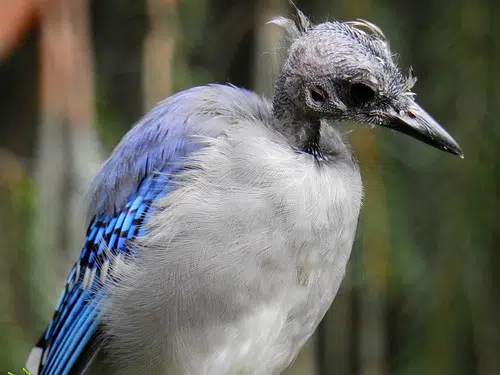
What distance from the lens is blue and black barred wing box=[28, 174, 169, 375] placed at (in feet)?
6.68

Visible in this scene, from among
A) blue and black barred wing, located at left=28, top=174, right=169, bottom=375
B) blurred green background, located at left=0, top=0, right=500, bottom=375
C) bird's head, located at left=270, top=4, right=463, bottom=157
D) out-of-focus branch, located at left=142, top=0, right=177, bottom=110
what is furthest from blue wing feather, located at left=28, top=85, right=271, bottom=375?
out-of-focus branch, located at left=142, top=0, right=177, bottom=110

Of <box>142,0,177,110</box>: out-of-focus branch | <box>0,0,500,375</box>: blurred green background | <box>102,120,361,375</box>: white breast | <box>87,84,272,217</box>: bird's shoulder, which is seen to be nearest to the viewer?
<box>102,120,361,375</box>: white breast

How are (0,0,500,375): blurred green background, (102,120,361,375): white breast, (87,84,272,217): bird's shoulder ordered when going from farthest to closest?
(0,0,500,375): blurred green background, (87,84,272,217): bird's shoulder, (102,120,361,375): white breast

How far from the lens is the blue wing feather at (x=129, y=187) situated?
201 centimetres

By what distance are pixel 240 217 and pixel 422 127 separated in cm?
45

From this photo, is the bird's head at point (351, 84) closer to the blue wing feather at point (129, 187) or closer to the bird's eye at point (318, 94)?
the bird's eye at point (318, 94)

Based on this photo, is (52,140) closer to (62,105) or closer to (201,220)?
(62,105)

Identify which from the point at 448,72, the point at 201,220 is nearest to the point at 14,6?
the point at 201,220

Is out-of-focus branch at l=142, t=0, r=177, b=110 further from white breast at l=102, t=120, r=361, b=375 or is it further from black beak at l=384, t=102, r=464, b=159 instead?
black beak at l=384, t=102, r=464, b=159

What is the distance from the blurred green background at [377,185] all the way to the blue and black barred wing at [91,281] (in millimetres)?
276

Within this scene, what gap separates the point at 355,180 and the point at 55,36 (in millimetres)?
1119

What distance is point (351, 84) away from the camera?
6.39 ft

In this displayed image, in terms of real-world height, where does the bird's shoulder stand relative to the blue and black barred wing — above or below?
above

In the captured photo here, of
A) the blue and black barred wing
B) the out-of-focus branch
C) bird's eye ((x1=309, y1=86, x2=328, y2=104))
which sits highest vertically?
the out-of-focus branch
